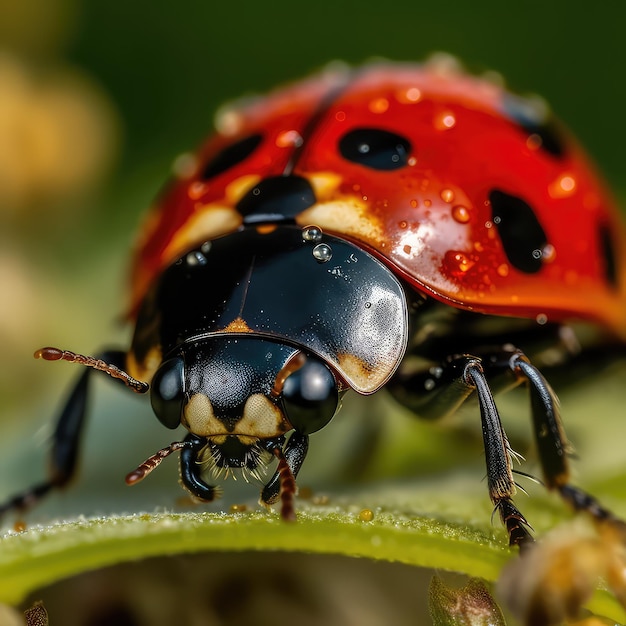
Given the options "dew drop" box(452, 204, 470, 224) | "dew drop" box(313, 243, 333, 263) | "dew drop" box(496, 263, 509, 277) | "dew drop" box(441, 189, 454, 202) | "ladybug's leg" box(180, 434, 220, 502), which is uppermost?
"dew drop" box(441, 189, 454, 202)

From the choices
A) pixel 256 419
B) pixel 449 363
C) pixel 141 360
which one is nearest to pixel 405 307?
pixel 449 363

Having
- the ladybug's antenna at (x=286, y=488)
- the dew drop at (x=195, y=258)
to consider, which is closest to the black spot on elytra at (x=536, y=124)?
the dew drop at (x=195, y=258)

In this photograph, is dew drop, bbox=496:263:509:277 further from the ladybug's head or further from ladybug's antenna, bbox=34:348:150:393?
ladybug's antenna, bbox=34:348:150:393

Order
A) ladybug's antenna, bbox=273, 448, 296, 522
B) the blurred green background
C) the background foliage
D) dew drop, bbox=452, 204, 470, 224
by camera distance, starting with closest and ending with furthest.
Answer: ladybug's antenna, bbox=273, 448, 296, 522, dew drop, bbox=452, 204, 470, 224, the background foliage, the blurred green background

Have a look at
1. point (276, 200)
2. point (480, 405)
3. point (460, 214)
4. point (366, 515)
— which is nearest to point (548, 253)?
point (460, 214)

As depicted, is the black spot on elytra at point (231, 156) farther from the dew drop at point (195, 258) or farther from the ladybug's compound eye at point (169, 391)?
the ladybug's compound eye at point (169, 391)

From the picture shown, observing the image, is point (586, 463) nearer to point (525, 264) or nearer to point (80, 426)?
point (525, 264)

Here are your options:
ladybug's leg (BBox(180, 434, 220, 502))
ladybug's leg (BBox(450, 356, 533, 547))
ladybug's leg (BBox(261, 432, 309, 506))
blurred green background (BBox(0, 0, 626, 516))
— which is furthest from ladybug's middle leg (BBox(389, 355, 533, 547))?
blurred green background (BBox(0, 0, 626, 516))

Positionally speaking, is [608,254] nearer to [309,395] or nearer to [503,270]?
[503,270]
